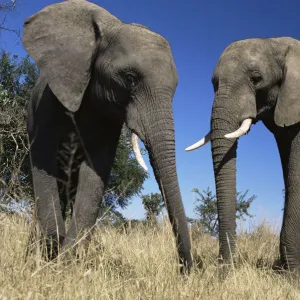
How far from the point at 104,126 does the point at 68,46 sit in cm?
89

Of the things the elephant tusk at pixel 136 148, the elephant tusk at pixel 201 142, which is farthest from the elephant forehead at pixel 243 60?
the elephant tusk at pixel 136 148

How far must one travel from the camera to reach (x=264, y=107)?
655 centimetres

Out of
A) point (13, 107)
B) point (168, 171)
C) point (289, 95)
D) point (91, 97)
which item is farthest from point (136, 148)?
point (13, 107)

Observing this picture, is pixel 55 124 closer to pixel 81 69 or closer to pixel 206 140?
Answer: pixel 81 69

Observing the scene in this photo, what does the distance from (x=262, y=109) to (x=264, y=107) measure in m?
0.04

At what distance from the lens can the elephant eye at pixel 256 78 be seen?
6.42m

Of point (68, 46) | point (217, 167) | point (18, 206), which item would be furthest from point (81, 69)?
point (217, 167)

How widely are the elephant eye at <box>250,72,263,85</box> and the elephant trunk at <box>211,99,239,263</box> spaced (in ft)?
1.71

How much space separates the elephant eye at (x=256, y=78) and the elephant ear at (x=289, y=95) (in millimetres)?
347

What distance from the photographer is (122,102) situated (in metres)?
4.68

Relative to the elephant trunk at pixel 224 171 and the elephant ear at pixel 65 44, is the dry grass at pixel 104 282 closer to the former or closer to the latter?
the elephant trunk at pixel 224 171

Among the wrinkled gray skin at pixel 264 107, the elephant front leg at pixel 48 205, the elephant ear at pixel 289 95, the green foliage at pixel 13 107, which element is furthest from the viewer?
the green foliage at pixel 13 107

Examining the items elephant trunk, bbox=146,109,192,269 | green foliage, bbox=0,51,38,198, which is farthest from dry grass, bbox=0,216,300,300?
green foliage, bbox=0,51,38,198

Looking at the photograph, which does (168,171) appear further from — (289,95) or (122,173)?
(122,173)
